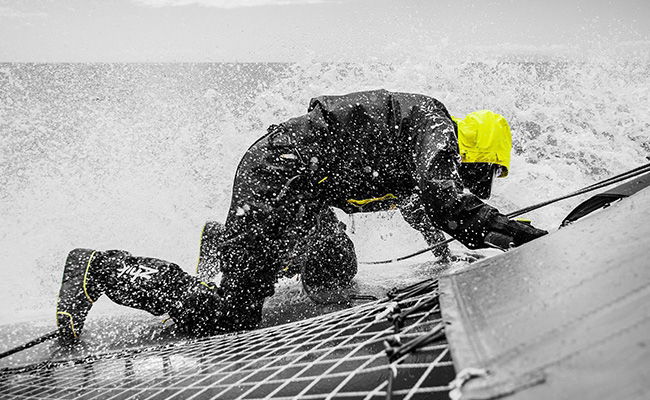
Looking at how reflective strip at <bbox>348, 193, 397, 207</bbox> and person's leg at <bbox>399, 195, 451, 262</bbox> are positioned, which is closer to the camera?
reflective strip at <bbox>348, 193, 397, 207</bbox>

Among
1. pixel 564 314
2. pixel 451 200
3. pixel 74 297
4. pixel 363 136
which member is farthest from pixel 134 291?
pixel 564 314

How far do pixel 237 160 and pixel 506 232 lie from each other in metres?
6.63

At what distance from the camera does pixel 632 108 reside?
1016 centimetres

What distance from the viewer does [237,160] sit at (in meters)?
8.34

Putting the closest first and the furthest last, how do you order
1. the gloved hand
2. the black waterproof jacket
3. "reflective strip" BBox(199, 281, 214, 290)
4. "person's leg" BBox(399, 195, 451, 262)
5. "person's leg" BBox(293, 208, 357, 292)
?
the gloved hand, the black waterproof jacket, "reflective strip" BBox(199, 281, 214, 290), "person's leg" BBox(293, 208, 357, 292), "person's leg" BBox(399, 195, 451, 262)

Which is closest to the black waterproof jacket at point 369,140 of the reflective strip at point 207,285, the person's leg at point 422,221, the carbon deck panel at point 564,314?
the person's leg at point 422,221

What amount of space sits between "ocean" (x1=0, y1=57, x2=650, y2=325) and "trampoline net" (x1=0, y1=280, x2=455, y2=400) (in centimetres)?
134

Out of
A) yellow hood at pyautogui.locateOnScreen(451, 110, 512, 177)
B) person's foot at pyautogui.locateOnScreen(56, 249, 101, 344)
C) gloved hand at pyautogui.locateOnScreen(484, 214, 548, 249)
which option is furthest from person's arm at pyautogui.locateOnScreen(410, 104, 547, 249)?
person's foot at pyautogui.locateOnScreen(56, 249, 101, 344)

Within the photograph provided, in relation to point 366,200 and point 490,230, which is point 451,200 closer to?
point 490,230

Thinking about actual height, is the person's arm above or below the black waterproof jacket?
below

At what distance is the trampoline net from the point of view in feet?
4.03

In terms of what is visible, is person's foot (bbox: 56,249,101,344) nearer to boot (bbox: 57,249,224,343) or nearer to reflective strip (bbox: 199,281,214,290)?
boot (bbox: 57,249,224,343)

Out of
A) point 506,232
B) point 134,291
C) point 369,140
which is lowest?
point 506,232

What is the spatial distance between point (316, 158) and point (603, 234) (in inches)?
74.1
